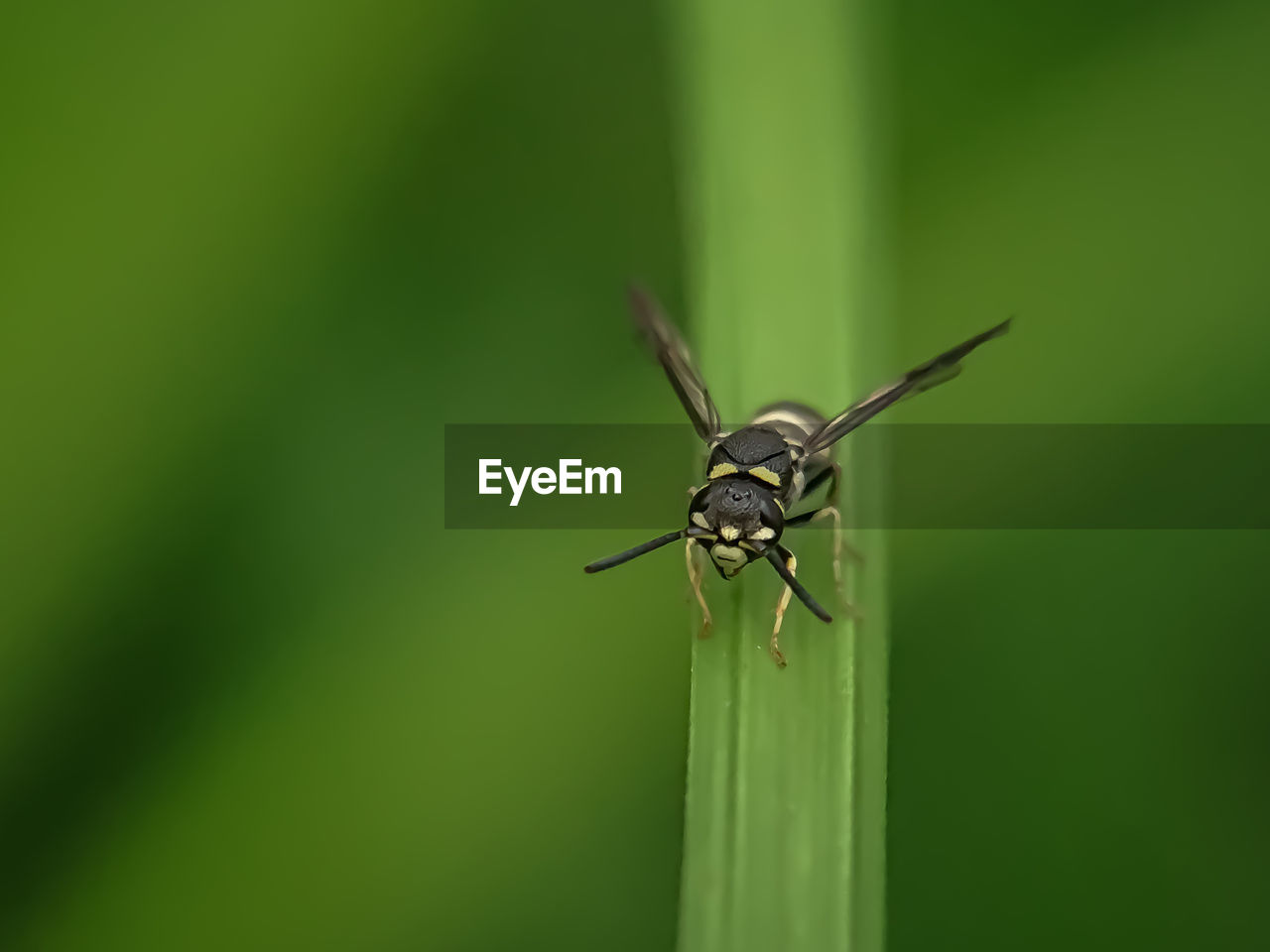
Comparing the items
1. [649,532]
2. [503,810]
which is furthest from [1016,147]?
[503,810]

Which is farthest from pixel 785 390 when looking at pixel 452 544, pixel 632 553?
pixel 452 544

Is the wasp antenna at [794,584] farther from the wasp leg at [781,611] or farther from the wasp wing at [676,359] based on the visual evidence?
the wasp wing at [676,359]

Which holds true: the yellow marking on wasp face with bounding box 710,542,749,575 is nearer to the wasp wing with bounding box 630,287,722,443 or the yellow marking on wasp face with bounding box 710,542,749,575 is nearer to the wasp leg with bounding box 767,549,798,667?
the wasp leg with bounding box 767,549,798,667

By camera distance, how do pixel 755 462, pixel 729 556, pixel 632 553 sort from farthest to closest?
pixel 755 462 → pixel 632 553 → pixel 729 556

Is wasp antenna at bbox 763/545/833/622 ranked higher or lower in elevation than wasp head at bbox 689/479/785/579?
lower

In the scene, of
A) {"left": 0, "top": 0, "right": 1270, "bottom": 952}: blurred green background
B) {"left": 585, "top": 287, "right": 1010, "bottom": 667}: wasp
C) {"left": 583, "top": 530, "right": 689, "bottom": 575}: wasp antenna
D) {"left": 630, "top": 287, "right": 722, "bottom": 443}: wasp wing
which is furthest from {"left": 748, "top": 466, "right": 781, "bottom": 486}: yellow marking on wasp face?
{"left": 0, "top": 0, "right": 1270, "bottom": 952}: blurred green background

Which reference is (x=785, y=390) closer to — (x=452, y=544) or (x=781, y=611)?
(x=781, y=611)
